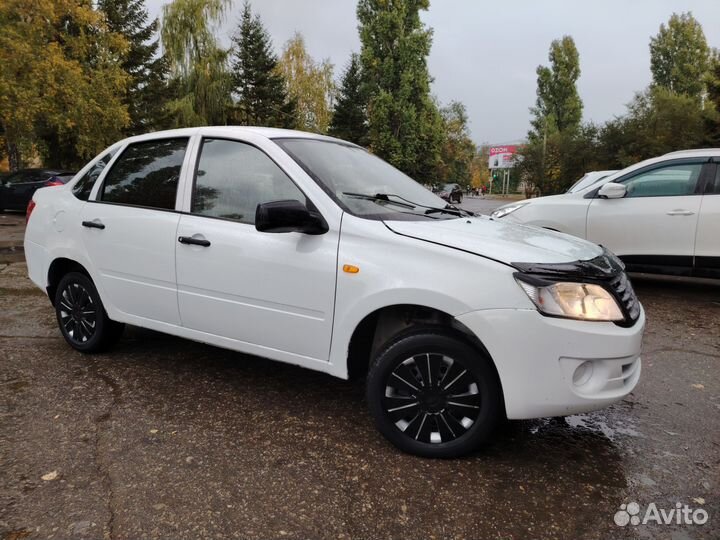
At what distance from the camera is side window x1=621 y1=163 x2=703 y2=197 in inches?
247

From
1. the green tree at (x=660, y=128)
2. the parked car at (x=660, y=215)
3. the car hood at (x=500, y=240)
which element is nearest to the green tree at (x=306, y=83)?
the green tree at (x=660, y=128)

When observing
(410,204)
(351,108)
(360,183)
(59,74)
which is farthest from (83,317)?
(351,108)

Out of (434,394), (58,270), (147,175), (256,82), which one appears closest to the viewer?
(434,394)

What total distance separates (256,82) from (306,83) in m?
3.76

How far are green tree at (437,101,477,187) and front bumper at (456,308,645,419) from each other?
58183 mm

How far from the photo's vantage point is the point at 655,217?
20.8ft

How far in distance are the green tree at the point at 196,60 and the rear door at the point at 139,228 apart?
1098 inches

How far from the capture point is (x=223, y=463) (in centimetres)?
263

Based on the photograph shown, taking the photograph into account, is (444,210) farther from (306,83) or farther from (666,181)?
(306,83)

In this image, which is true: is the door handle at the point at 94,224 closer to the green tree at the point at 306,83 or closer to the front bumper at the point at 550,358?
the front bumper at the point at 550,358

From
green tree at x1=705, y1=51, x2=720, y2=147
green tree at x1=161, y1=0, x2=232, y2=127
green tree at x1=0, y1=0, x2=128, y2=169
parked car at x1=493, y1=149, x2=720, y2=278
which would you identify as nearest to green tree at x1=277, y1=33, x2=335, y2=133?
green tree at x1=161, y1=0, x2=232, y2=127

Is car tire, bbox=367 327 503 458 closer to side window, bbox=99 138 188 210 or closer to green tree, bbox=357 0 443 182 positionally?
side window, bbox=99 138 188 210

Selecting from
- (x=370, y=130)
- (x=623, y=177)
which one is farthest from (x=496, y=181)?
(x=623, y=177)

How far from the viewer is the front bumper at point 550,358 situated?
2.41 metres
